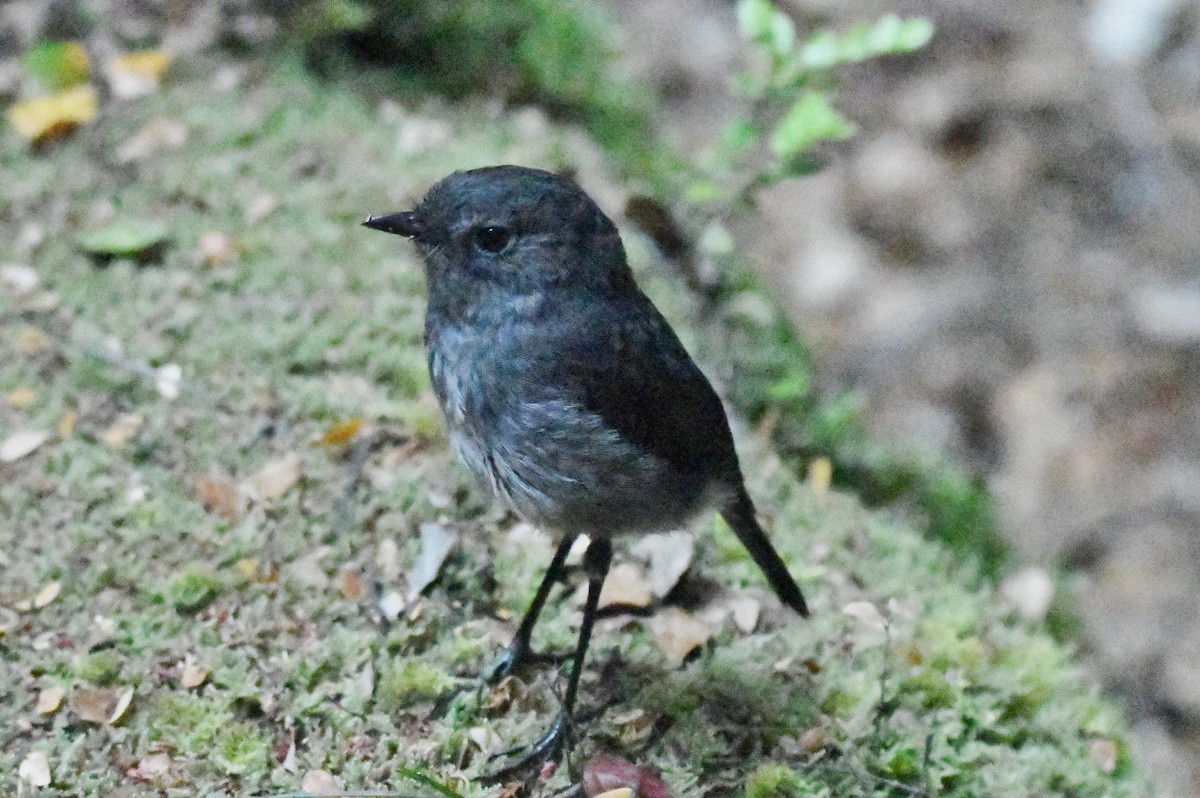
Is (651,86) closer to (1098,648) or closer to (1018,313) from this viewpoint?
(1018,313)

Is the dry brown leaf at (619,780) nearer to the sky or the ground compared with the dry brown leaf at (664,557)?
nearer to the ground

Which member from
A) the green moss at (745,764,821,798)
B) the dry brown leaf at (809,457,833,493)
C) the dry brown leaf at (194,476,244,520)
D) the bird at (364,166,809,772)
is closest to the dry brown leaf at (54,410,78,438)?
the dry brown leaf at (194,476,244,520)

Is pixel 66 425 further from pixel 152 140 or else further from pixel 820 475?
pixel 820 475

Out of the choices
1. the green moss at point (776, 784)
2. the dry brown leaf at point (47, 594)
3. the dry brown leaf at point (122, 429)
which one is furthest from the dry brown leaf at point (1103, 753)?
the dry brown leaf at point (122, 429)

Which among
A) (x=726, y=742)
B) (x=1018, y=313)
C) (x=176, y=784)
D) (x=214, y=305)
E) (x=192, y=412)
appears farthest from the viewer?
(x=1018, y=313)

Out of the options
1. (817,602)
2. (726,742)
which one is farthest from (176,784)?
(817,602)

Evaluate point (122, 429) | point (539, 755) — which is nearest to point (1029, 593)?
point (539, 755)

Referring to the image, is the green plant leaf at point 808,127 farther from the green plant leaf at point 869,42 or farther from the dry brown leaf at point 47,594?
the dry brown leaf at point 47,594
